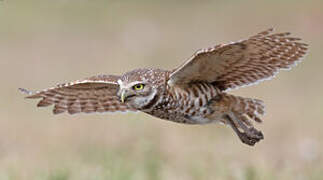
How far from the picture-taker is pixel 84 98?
372 inches

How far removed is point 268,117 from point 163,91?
4562 millimetres

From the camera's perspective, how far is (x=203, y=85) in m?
8.99

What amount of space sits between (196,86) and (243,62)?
466mm

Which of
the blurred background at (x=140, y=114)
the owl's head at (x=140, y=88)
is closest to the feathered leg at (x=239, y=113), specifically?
the blurred background at (x=140, y=114)

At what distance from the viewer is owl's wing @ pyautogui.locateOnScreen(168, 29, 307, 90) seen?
8.38 meters

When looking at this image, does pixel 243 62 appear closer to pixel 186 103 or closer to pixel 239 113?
pixel 186 103

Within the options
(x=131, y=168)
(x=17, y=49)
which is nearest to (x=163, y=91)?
(x=131, y=168)

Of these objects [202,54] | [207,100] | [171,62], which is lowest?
[171,62]

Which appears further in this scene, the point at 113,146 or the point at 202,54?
the point at 113,146

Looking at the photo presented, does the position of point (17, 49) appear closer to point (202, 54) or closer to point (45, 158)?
point (45, 158)

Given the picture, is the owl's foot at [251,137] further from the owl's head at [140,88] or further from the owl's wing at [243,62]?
the owl's head at [140,88]

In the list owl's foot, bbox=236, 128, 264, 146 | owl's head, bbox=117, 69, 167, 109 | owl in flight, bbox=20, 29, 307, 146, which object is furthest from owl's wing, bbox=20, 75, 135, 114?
owl's foot, bbox=236, 128, 264, 146

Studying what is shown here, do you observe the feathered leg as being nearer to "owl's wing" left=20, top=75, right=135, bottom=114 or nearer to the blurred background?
the blurred background

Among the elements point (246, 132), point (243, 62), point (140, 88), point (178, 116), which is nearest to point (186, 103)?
point (178, 116)
